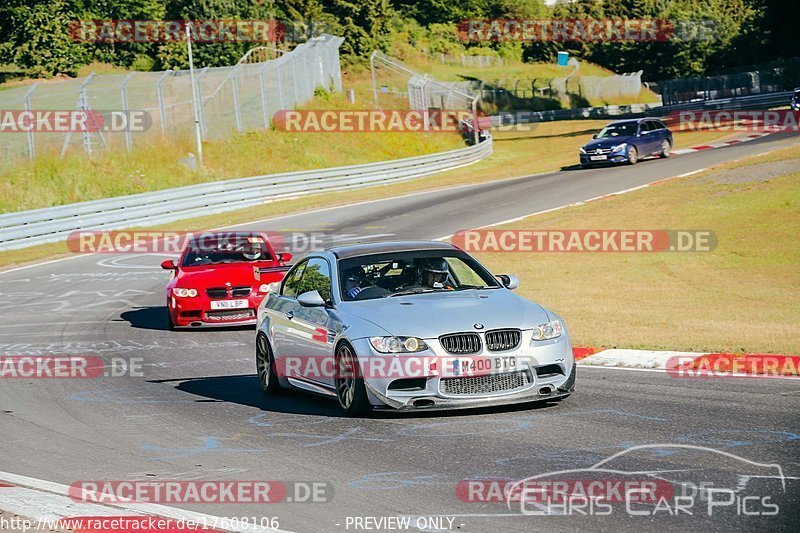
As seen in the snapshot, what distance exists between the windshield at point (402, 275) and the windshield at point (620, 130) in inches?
1258

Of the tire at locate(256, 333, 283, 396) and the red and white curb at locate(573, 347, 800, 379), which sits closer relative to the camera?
the red and white curb at locate(573, 347, 800, 379)

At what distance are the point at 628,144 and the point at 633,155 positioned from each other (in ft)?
1.54

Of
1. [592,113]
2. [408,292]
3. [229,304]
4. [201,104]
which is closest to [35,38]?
[201,104]

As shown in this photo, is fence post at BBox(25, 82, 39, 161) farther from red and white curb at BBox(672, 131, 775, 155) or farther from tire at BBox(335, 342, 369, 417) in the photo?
tire at BBox(335, 342, 369, 417)

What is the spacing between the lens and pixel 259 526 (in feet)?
20.7

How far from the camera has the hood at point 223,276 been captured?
58.3 ft

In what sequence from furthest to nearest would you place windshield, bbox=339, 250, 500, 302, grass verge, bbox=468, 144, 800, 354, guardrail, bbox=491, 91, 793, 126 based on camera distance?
guardrail, bbox=491, 91, 793, 126, grass verge, bbox=468, 144, 800, 354, windshield, bbox=339, 250, 500, 302

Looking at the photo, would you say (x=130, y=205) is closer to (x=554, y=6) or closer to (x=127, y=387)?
(x=127, y=387)

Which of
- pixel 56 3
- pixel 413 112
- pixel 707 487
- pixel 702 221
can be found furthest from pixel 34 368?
pixel 56 3

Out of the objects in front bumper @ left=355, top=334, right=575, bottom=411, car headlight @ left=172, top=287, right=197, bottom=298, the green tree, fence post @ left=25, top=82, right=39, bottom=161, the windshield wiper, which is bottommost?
car headlight @ left=172, top=287, right=197, bottom=298

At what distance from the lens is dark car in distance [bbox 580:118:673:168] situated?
4138 centimetres

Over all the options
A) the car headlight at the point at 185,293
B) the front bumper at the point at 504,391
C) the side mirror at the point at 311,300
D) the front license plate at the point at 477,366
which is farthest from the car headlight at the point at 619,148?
the front license plate at the point at 477,366

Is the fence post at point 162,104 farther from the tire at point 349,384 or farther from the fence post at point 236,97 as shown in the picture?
the tire at point 349,384

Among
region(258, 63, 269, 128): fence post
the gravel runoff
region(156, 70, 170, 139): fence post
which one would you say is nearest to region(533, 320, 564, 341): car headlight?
the gravel runoff
